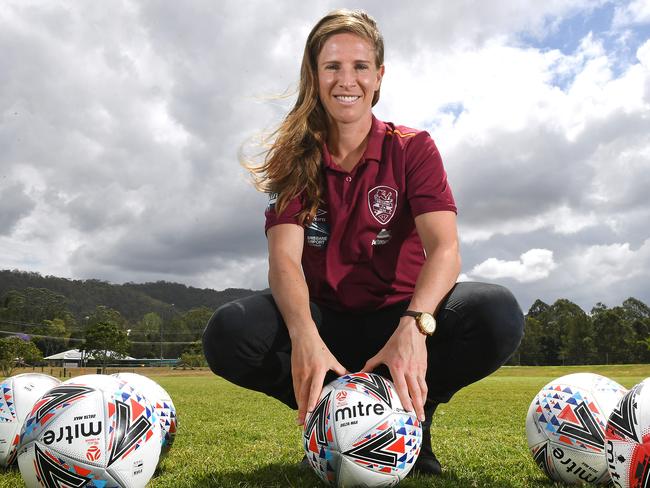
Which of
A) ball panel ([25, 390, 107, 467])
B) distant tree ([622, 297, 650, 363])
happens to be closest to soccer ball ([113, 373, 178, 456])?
ball panel ([25, 390, 107, 467])

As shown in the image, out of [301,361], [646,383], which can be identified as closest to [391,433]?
[301,361]

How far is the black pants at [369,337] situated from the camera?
158 inches

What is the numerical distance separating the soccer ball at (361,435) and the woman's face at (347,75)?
2.05m

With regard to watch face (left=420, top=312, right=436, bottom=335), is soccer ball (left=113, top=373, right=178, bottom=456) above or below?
below

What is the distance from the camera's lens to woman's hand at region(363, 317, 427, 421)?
3488 millimetres

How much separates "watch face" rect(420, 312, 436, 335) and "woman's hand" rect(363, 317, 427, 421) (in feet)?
0.14

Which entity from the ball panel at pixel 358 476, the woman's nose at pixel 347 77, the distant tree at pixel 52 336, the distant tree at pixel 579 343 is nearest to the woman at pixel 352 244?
the woman's nose at pixel 347 77

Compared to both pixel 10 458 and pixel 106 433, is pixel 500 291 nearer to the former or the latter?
pixel 106 433

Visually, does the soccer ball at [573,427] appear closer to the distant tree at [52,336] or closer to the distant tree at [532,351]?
the distant tree at [532,351]

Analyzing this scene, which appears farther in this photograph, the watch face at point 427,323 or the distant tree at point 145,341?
the distant tree at point 145,341

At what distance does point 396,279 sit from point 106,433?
2.22m

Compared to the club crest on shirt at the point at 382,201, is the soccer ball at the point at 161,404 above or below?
below

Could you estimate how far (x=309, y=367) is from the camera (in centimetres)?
360

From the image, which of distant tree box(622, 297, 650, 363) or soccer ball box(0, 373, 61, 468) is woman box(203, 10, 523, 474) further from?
distant tree box(622, 297, 650, 363)
